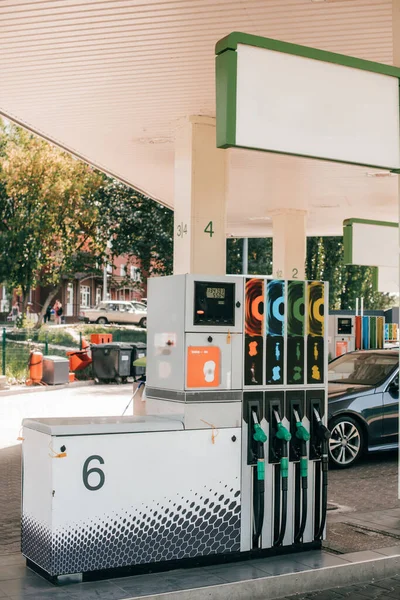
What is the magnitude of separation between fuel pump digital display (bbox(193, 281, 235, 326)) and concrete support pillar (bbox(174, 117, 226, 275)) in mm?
7115

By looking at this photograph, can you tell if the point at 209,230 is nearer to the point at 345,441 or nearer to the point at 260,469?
the point at 345,441

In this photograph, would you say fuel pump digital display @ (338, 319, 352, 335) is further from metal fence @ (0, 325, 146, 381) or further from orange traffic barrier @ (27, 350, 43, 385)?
metal fence @ (0, 325, 146, 381)

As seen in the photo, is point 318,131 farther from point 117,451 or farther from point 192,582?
point 192,582

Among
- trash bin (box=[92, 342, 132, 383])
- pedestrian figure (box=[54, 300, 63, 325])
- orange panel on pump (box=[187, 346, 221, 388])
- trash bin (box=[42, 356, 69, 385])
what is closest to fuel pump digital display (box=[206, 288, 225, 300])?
orange panel on pump (box=[187, 346, 221, 388])

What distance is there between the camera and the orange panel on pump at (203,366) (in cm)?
646

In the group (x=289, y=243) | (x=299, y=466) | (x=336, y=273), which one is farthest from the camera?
(x=336, y=273)

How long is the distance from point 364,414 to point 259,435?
553cm

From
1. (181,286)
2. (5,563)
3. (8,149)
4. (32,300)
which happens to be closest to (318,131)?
(181,286)

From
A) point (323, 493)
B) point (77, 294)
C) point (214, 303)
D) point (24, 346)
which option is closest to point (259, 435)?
point (323, 493)

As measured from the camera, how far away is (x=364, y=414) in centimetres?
1167

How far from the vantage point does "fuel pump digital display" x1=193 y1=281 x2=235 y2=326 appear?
6555mm

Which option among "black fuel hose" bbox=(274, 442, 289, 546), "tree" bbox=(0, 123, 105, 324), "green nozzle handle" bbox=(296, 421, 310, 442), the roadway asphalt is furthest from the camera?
"tree" bbox=(0, 123, 105, 324)

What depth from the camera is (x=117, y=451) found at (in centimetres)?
599

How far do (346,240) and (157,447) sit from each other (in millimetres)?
10671
